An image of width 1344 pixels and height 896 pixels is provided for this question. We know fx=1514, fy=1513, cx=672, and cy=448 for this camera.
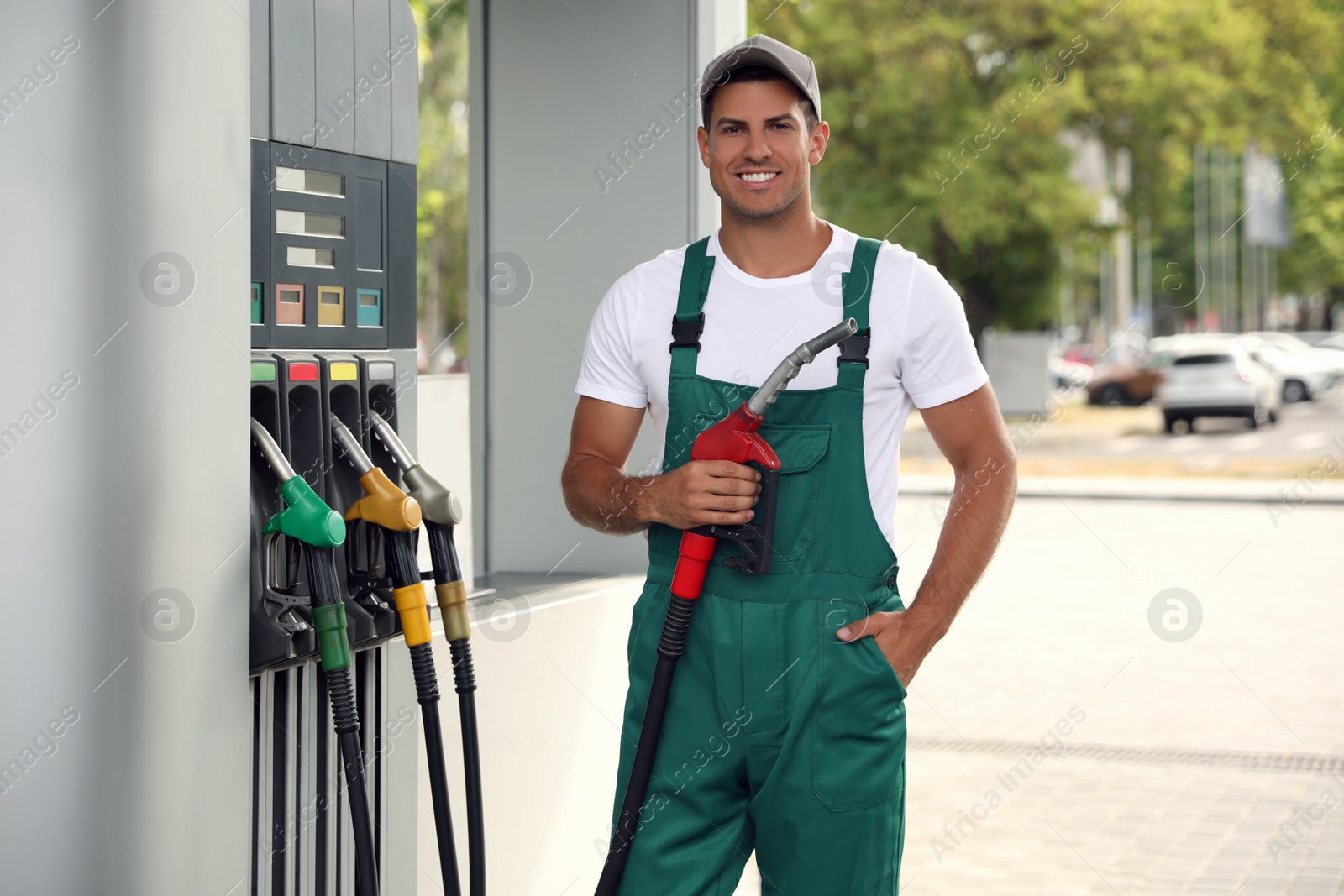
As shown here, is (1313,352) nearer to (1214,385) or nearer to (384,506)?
(1214,385)

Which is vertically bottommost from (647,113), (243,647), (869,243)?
(243,647)

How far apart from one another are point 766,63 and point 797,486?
2.30 ft

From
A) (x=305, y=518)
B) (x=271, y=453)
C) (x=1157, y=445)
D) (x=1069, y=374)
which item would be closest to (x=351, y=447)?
(x=271, y=453)

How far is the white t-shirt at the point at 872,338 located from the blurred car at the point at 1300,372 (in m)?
29.0

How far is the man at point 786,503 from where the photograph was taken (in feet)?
7.88

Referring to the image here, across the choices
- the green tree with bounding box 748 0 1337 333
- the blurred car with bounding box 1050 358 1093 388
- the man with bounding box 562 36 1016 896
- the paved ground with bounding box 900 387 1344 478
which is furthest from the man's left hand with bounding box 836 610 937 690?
the blurred car with bounding box 1050 358 1093 388

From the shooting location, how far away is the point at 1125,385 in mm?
30250

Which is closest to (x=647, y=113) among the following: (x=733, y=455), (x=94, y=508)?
(x=733, y=455)

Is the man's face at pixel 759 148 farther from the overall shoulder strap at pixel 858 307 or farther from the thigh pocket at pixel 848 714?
the thigh pocket at pixel 848 714

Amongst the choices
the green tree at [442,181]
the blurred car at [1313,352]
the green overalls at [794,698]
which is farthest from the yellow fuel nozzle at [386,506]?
the blurred car at [1313,352]

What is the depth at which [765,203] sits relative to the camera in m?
2.53

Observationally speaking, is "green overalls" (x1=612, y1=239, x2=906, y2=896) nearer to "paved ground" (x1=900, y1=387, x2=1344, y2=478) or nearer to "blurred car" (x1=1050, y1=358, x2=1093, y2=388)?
"paved ground" (x1=900, y1=387, x2=1344, y2=478)

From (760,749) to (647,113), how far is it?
222cm

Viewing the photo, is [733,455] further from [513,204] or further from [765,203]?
[513,204]
